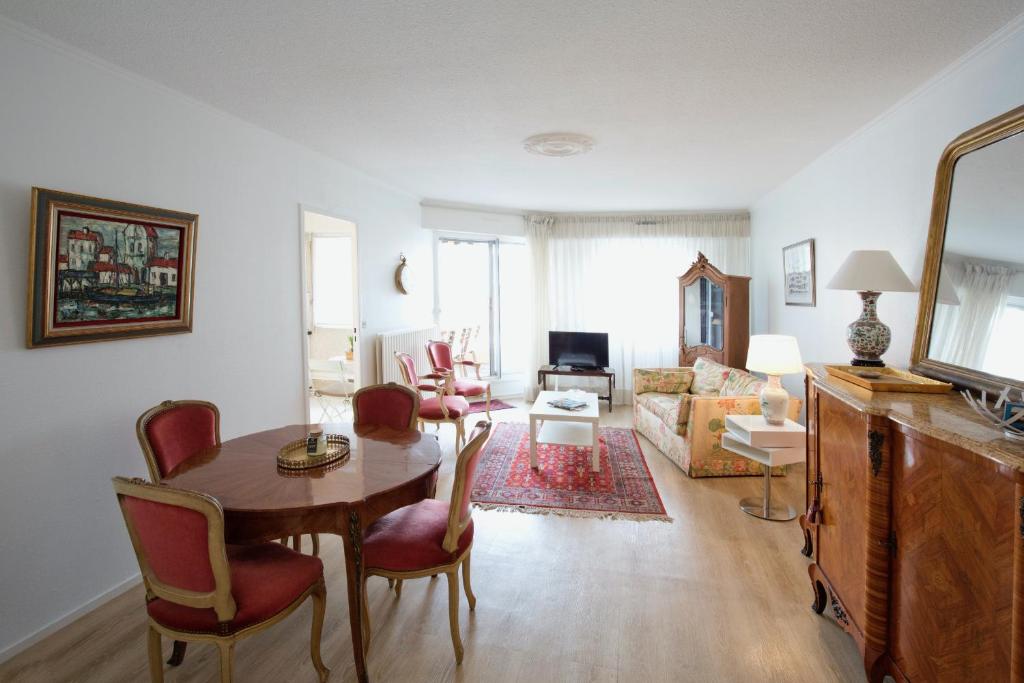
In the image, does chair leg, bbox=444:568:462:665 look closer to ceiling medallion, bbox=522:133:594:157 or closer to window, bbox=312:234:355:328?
ceiling medallion, bbox=522:133:594:157

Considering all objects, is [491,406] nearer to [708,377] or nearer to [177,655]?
[708,377]

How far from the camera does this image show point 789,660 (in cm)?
200

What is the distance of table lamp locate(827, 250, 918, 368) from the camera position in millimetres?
2436

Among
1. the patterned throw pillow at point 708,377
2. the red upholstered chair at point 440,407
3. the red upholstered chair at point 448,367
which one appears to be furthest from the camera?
the red upholstered chair at point 448,367

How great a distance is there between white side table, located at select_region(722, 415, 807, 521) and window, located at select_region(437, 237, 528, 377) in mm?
3820

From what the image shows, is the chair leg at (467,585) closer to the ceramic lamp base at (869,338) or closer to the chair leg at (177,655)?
the chair leg at (177,655)

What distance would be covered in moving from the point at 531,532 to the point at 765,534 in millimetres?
1447

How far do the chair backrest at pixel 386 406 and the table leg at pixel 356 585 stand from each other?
1082mm

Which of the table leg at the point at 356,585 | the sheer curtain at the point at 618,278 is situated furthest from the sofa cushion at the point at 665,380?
the table leg at the point at 356,585

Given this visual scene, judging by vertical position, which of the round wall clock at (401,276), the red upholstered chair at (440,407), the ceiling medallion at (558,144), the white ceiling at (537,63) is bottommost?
the red upholstered chair at (440,407)

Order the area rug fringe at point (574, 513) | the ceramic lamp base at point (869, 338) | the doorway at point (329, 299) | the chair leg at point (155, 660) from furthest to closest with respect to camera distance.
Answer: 1. the doorway at point (329, 299)
2. the area rug fringe at point (574, 513)
3. the ceramic lamp base at point (869, 338)
4. the chair leg at point (155, 660)

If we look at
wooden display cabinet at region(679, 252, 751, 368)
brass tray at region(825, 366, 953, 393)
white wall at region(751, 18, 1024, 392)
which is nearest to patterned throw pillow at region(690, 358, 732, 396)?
wooden display cabinet at region(679, 252, 751, 368)

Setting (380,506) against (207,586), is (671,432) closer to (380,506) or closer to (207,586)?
(380,506)

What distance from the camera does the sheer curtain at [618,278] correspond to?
655 centimetres
